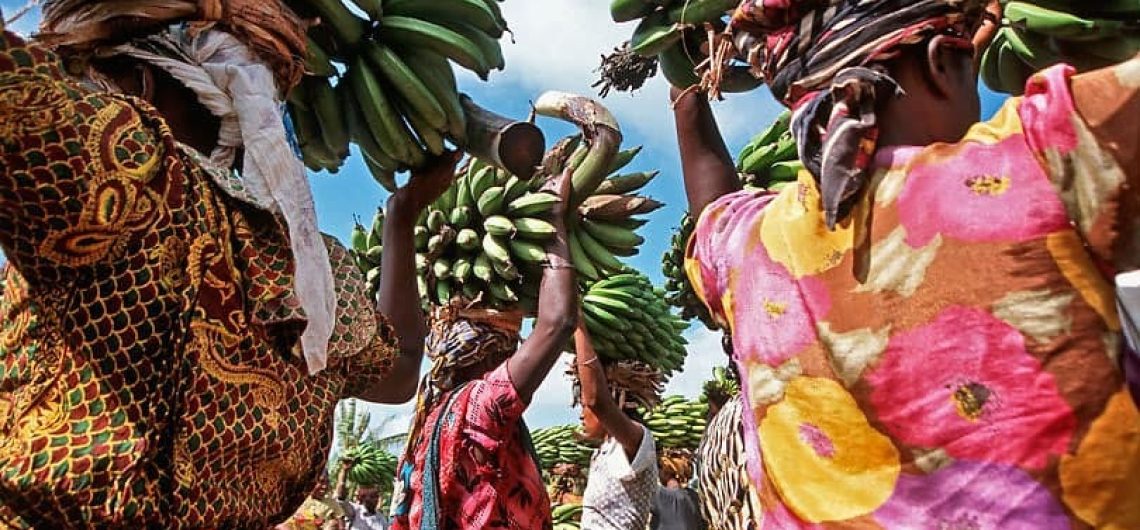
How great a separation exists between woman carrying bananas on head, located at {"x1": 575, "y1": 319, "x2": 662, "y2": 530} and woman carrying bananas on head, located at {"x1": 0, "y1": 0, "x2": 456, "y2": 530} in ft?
10.2

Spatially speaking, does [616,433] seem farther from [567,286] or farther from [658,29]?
[658,29]

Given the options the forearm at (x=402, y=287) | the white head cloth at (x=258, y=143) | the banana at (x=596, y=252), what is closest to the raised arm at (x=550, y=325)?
the banana at (x=596, y=252)

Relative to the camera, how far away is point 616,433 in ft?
16.9

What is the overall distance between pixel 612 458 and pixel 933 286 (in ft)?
13.8

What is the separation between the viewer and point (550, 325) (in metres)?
3.57

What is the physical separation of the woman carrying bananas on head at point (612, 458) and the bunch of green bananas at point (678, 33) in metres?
2.68

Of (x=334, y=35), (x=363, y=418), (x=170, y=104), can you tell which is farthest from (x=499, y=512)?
(x=363, y=418)

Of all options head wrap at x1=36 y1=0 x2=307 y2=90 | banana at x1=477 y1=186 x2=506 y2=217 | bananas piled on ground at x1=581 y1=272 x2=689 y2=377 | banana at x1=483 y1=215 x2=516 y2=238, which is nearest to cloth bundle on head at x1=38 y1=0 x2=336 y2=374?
head wrap at x1=36 y1=0 x2=307 y2=90

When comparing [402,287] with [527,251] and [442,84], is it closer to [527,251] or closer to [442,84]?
[442,84]

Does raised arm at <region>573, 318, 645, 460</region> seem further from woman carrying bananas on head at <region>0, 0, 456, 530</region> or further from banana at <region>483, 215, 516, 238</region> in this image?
woman carrying bananas on head at <region>0, 0, 456, 530</region>

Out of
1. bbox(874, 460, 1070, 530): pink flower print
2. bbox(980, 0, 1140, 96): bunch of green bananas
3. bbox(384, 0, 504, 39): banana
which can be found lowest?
bbox(874, 460, 1070, 530): pink flower print

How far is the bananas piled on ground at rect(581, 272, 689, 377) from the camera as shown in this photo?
6508 mm

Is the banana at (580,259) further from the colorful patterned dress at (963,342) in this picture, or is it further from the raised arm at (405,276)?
the colorful patterned dress at (963,342)

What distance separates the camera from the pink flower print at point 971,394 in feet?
4.68
